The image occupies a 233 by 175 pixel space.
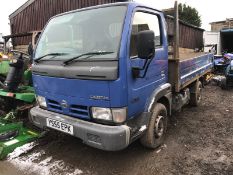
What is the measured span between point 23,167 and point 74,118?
1120mm

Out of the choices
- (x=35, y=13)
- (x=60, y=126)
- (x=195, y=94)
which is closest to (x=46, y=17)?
(x=35, y=13)

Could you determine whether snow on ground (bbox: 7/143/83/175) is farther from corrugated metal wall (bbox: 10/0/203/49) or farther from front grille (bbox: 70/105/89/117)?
corrugated metal wall (bbox: 10/0/203/49)

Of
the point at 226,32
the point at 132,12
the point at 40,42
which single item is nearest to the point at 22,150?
the point at 40,42

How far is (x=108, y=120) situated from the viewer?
298 centimetres

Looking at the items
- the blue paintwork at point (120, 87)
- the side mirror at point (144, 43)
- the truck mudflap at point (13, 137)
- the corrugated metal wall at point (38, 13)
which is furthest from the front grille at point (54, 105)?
the corrugated metal wall at point (38, 13)

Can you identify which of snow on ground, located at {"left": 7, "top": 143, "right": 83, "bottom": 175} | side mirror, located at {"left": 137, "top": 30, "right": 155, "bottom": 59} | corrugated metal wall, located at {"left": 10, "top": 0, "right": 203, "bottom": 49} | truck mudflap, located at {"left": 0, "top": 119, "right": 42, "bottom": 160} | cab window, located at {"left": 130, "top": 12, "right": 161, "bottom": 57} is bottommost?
snow on ground, located at {"left": 7, "top": 143, "right": 83, "bottom": 175}

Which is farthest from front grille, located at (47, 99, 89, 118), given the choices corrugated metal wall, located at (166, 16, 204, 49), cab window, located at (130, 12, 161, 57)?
corrugated metal wall, located at (166, 16, 204, 49)

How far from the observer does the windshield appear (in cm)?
308

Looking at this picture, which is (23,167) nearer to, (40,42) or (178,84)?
(40,42)

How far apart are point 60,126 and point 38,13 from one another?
13.3m

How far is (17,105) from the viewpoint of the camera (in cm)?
543

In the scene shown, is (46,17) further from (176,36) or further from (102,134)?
(102,134)

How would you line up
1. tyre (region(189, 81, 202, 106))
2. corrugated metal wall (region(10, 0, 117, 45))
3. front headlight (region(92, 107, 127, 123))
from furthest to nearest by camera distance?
corrugated metal wall (region(10, 0, 117, 45)), tyre (region(189, 81, 202, 106)), front headlight (region(92, 107, 127, 123))

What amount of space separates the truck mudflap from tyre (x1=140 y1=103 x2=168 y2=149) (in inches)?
76.7
